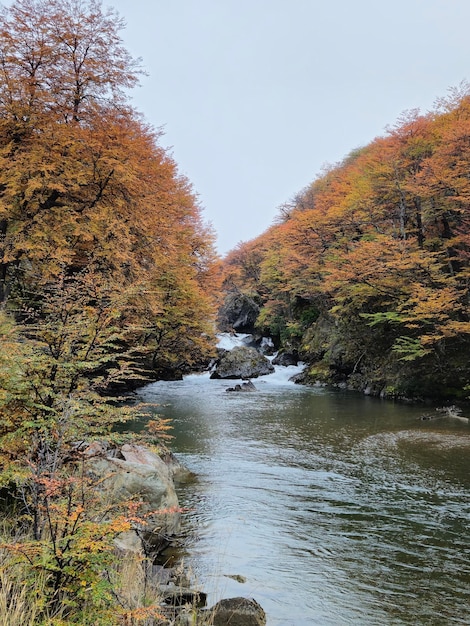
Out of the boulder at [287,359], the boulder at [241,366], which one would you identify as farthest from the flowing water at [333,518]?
the boulder at [287,359]

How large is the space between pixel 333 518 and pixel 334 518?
14 millimetres

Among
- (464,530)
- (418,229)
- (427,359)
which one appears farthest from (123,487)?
(418,229)

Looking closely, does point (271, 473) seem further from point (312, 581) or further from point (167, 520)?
point (312, 581)

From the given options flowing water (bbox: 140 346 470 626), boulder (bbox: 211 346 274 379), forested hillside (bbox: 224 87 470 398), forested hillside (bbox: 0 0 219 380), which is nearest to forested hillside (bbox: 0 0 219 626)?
forested hillside (bbox: 0 0 219 380)

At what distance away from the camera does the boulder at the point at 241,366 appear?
85.6 ft

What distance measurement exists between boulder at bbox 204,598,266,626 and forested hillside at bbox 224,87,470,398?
539 inches

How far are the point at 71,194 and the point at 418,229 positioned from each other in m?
14.8

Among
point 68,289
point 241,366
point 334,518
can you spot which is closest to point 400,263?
point 241,366

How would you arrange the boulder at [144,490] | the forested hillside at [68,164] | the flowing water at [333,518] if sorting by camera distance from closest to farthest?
the flowing water at [333,518], the boulder at [144,490], the forested hillside at [68,164]

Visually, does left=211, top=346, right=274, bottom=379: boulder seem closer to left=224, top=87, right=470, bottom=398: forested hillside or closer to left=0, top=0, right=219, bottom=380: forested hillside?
left=224, top=87, right=470, bottom=398: forested hillside

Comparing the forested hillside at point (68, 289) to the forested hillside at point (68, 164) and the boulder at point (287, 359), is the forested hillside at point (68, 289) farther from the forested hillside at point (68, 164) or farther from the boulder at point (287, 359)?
the boulder at point (287, 359)

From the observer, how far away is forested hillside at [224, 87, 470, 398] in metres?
16.6

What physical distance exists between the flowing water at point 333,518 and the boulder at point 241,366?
42.3 ft

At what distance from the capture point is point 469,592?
4270 millimetres
